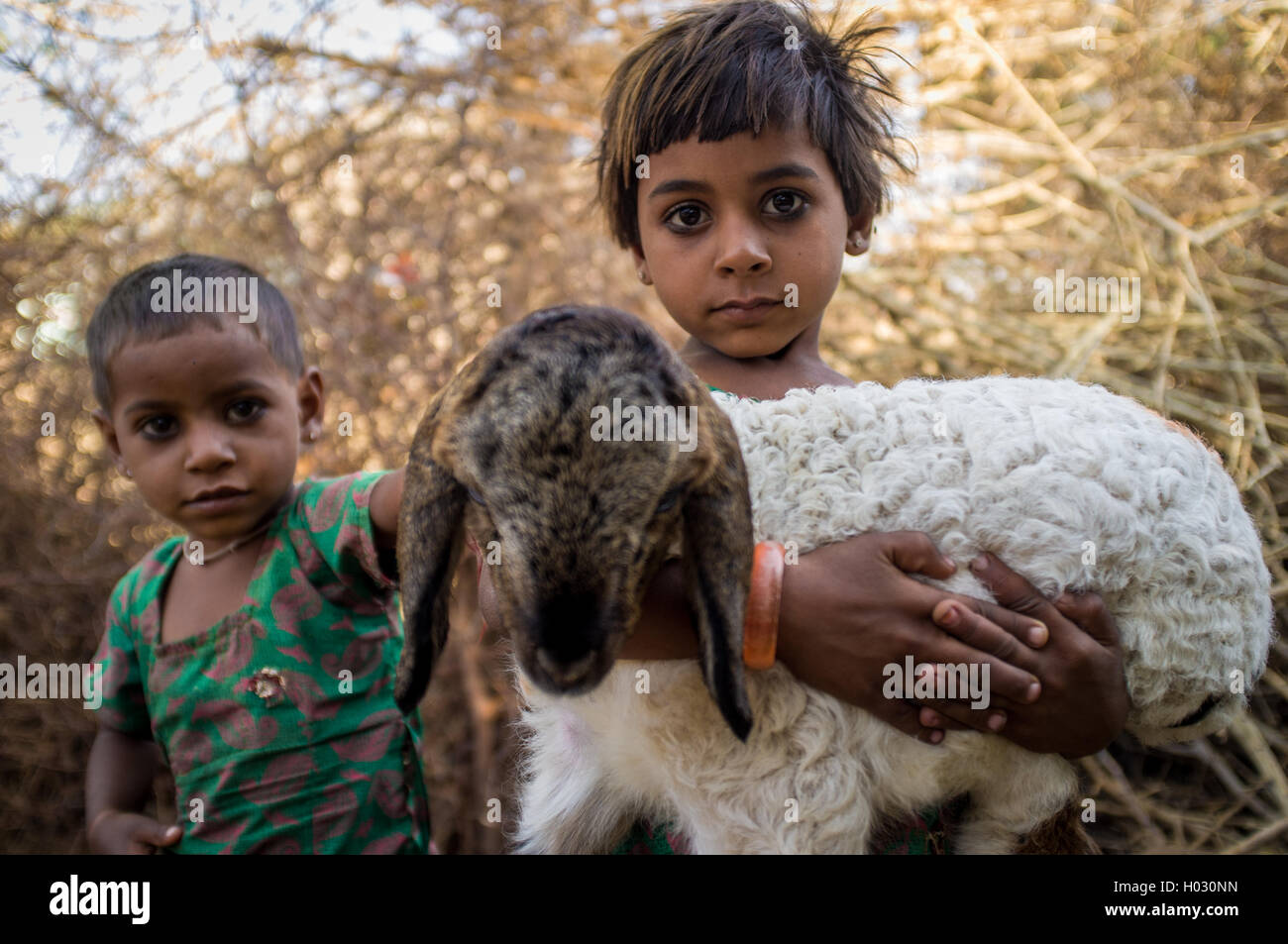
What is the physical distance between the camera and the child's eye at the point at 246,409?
7.93 feet

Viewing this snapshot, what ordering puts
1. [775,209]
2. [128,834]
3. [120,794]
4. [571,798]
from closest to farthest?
[571,798], [775,209], [128,834], [120,794]

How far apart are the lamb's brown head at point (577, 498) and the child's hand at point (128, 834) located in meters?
1.27

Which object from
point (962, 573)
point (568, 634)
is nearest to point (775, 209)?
point (962, 573)

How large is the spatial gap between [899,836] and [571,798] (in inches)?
28.0

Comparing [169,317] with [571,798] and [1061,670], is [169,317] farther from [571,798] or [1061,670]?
[1061,670]

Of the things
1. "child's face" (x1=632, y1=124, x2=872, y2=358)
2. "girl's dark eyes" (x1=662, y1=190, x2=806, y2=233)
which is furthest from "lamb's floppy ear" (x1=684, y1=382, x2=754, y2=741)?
"girl's dark eyes" (x1=662, y1=190, x2=806, y2=233)

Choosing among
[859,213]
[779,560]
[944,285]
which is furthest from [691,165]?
[944,285]

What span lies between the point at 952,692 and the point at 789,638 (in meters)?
0.31

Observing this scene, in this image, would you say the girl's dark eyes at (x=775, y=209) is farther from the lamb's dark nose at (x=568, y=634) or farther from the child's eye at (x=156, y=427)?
the child's eye at (x=156, y=427)
